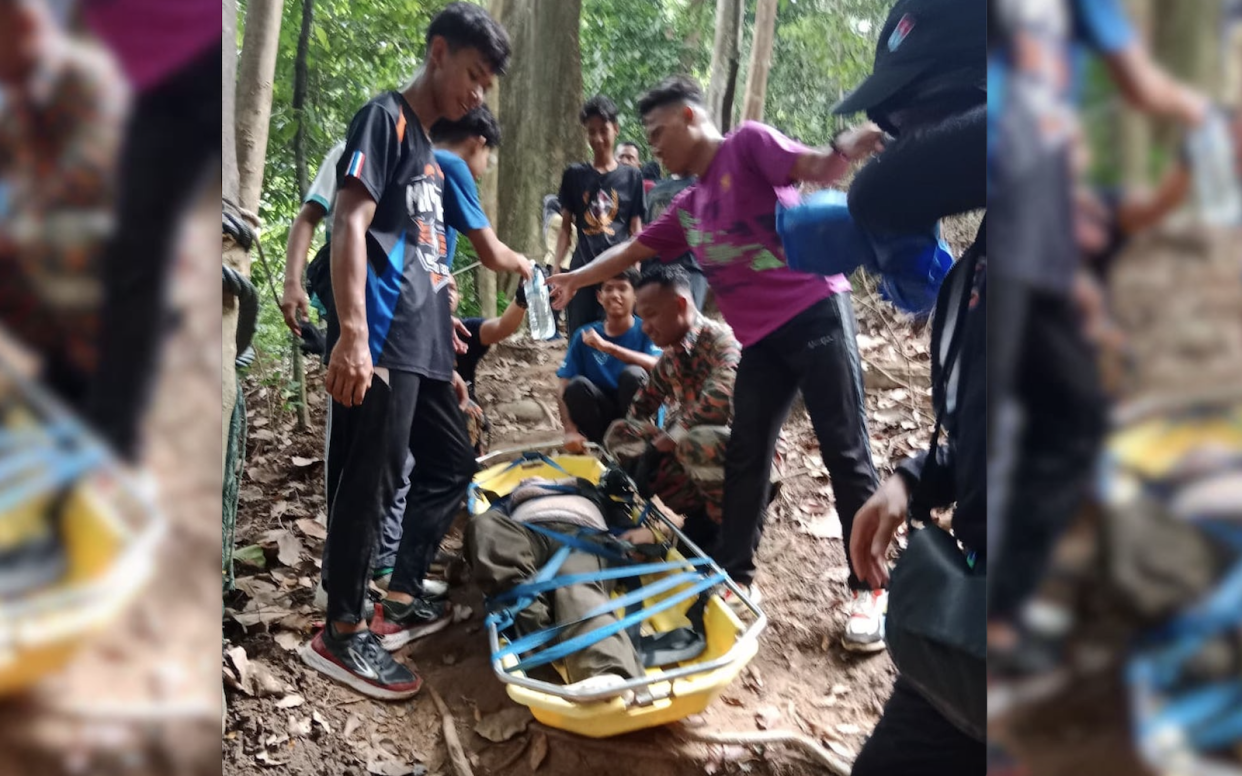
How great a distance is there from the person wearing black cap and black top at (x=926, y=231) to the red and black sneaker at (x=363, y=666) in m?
1.54

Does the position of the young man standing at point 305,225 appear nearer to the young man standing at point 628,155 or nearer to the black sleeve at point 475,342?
the black sleeve at point 475,342

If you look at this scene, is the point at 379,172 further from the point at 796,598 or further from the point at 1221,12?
the point at 796,598

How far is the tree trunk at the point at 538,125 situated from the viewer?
7793 mm

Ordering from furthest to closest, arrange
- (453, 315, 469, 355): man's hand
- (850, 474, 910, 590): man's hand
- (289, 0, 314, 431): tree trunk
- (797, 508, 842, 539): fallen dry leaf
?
(289, 0, 314, 431): tree trunk < (797, 508, 842, 539): fallen dry leaf < (453, 315, 469, 355): man's hand < (850, 474, 910, 590): man's hand

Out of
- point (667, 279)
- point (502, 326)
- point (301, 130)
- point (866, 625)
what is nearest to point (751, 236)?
point (667, 279)

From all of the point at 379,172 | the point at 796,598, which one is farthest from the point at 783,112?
the point at 379,172

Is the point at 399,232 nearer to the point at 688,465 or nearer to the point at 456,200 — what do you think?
the point at 456,200

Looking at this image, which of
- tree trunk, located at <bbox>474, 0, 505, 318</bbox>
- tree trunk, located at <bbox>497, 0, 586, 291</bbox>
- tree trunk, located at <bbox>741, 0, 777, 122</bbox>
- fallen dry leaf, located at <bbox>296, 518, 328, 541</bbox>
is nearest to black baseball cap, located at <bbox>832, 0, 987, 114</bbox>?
fallen dry leaf, located at <bbox>296, 518, 328, 541</bbox>

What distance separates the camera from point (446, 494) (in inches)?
113

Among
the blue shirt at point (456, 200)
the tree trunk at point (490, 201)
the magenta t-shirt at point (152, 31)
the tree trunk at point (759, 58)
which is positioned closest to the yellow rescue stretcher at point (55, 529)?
the magenta t-shirt at point (152, 31)

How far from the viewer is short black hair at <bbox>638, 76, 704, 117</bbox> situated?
9.52ft

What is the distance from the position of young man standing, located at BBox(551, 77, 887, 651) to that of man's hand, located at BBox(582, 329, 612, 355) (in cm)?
98

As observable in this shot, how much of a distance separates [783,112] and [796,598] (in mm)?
7368

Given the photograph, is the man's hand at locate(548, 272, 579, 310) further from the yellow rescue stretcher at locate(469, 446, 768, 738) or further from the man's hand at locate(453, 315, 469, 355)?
the yellow rescue stretcher at locate(469, 446, 768, 738)
